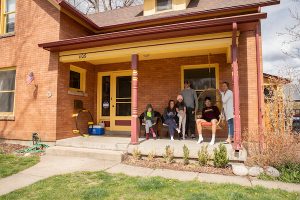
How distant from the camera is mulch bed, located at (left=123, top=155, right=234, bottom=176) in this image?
19.4 ft

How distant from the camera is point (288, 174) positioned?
5387 millimetres

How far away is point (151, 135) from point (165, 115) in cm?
129

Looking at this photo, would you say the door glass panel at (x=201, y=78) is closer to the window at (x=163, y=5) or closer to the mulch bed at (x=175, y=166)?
the mulch bed at (x=175, y=166)

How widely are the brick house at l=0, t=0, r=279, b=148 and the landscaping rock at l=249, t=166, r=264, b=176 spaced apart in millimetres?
1922

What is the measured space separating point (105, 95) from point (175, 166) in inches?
219

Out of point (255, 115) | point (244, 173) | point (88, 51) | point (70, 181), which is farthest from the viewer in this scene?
point (88, 51)

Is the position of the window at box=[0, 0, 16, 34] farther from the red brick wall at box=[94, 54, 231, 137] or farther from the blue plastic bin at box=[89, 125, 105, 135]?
the red brick wall at box=[94, 54, 231, 137]

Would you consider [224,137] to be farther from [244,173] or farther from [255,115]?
[244,173]

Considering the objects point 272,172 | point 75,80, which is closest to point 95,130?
point 75,80

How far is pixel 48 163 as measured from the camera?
6777 mm

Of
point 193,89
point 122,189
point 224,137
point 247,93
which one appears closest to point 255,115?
point 247,93

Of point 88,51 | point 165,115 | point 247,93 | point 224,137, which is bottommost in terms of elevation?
point 224,137

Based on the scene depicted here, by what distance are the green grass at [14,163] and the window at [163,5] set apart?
327 inches

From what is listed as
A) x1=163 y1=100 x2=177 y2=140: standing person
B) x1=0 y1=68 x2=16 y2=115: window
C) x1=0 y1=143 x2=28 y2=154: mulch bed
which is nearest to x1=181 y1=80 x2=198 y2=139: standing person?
x1=163 y1=100 x2=177 y2=140: standing person
